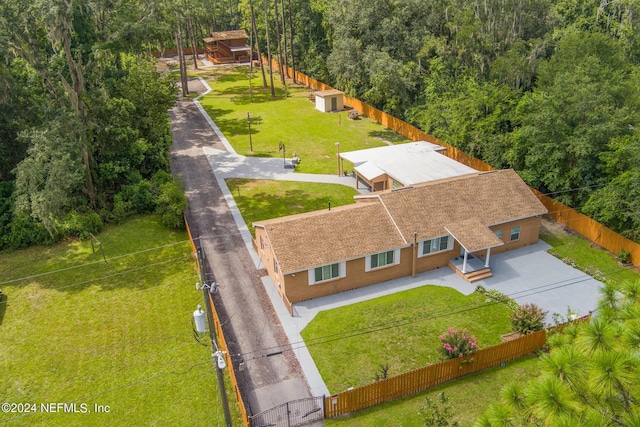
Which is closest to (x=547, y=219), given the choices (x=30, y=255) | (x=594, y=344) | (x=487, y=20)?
(x=487, y=20)

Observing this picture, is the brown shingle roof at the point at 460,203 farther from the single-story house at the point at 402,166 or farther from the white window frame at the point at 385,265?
the single-story house at the point at 402,166

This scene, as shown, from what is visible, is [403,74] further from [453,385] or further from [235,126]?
[453,385]

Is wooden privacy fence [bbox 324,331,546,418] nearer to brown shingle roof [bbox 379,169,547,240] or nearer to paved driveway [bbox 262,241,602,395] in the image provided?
paved driveway [bbox 262,241,602,395]

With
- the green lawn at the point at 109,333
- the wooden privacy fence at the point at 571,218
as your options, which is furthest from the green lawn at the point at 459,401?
the wooden privacy fence at the point at 571,218

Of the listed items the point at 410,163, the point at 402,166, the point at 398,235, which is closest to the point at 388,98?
the point at 410,163

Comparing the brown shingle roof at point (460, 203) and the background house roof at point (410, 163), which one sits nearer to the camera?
the brown shingle roof at point (460, 203)

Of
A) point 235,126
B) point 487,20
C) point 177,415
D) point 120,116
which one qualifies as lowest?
point 177,415
